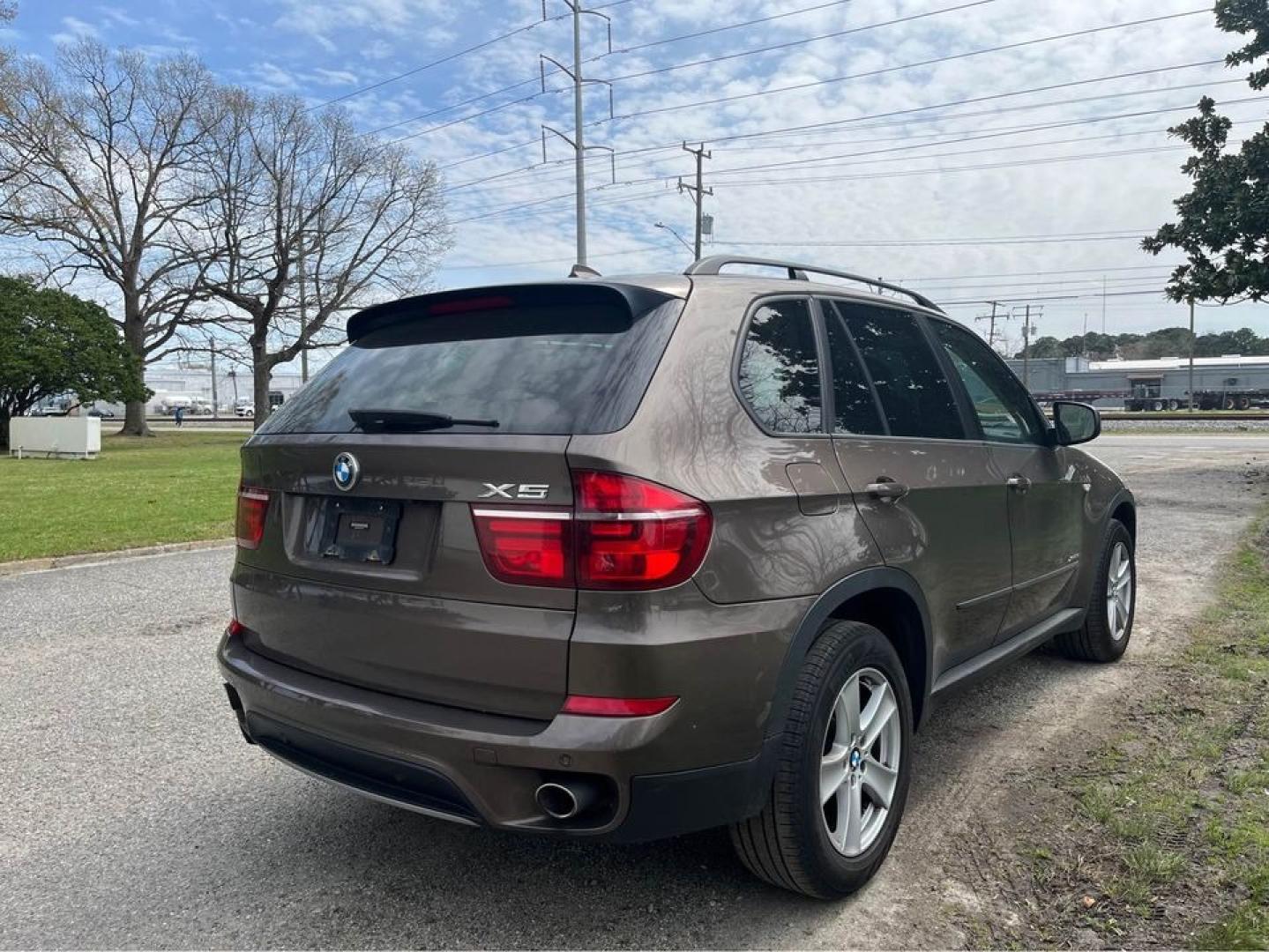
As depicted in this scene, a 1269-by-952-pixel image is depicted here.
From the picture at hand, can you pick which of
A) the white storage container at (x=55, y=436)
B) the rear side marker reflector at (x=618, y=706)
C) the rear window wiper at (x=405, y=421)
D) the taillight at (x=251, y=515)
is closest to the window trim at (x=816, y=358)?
the rear window wiper at (x=405, y=421)

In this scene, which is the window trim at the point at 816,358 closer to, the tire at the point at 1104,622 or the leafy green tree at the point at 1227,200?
the tire at the point at 1104,622

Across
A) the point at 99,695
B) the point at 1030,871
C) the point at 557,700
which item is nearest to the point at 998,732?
the point at 1030,871

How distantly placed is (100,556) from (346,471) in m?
7.35

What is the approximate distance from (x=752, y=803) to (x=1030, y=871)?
1050mm

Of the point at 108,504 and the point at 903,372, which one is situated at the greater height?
the point at 903,372

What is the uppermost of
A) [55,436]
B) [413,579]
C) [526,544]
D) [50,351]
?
[50,351]

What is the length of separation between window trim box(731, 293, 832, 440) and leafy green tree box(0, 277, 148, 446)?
31818mm

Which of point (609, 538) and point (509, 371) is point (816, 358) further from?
point (609, 538)

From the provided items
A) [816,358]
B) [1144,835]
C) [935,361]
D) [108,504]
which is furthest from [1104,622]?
[108,504]

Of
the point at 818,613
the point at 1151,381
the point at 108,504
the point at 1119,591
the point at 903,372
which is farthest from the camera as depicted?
the point at 1151,381

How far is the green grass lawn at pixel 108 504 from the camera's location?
9391 millimetres

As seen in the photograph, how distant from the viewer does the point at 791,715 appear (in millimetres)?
2430

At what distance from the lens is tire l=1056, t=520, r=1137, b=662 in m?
4.70

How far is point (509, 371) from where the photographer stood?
2574 millimetres
